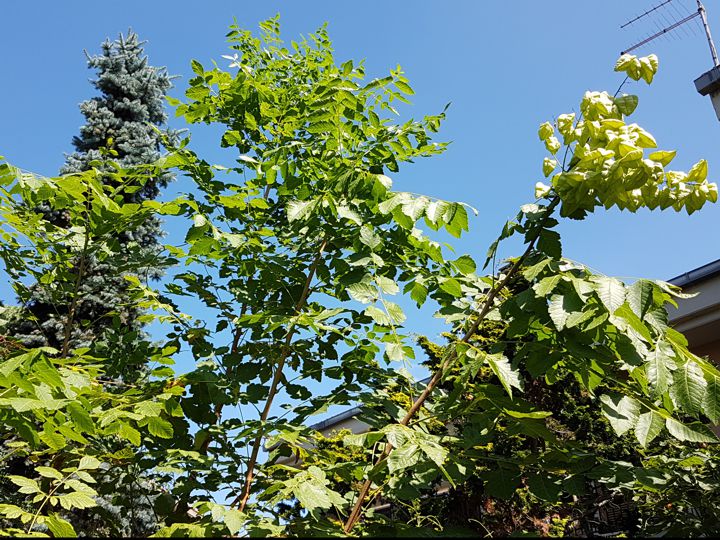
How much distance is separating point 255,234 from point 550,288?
5.57 feet

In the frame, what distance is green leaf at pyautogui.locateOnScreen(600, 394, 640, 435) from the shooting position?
2139 millimetres

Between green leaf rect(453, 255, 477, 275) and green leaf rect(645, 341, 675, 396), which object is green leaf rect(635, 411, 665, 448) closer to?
green leaf rect(645, 341, 675, 396)

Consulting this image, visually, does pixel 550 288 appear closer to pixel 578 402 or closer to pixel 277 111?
pixel 277 111

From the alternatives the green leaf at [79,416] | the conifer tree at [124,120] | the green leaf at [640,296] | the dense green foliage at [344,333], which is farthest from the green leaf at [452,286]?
the conifer tree at [124,120]

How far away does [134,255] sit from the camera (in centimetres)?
318

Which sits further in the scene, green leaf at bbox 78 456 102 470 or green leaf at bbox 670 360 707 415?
green leaf at bbox 78 456 102 470

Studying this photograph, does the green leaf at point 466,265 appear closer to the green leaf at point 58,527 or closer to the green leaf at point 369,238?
the green leaf at point 369,238

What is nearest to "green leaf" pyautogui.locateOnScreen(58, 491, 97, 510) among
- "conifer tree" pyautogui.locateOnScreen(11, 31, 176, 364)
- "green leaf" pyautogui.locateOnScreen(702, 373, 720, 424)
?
"green leaf" pyautogui.locateOnScreen(702, 373, 720, 424)

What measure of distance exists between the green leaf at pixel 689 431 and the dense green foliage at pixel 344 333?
1 centimetres

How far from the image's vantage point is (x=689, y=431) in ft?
6.98

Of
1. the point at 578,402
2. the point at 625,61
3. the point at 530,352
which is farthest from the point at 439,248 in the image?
the point at 578,402

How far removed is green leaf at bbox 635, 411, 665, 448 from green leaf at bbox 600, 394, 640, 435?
29 mm

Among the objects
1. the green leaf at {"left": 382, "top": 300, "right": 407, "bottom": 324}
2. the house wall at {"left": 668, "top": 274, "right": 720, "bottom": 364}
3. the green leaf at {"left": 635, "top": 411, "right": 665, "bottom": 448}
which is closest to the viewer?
the green leaf at {"left": 635, "top": 411, "right": 665, "bottom": 448}

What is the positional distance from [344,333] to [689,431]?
175 cm
